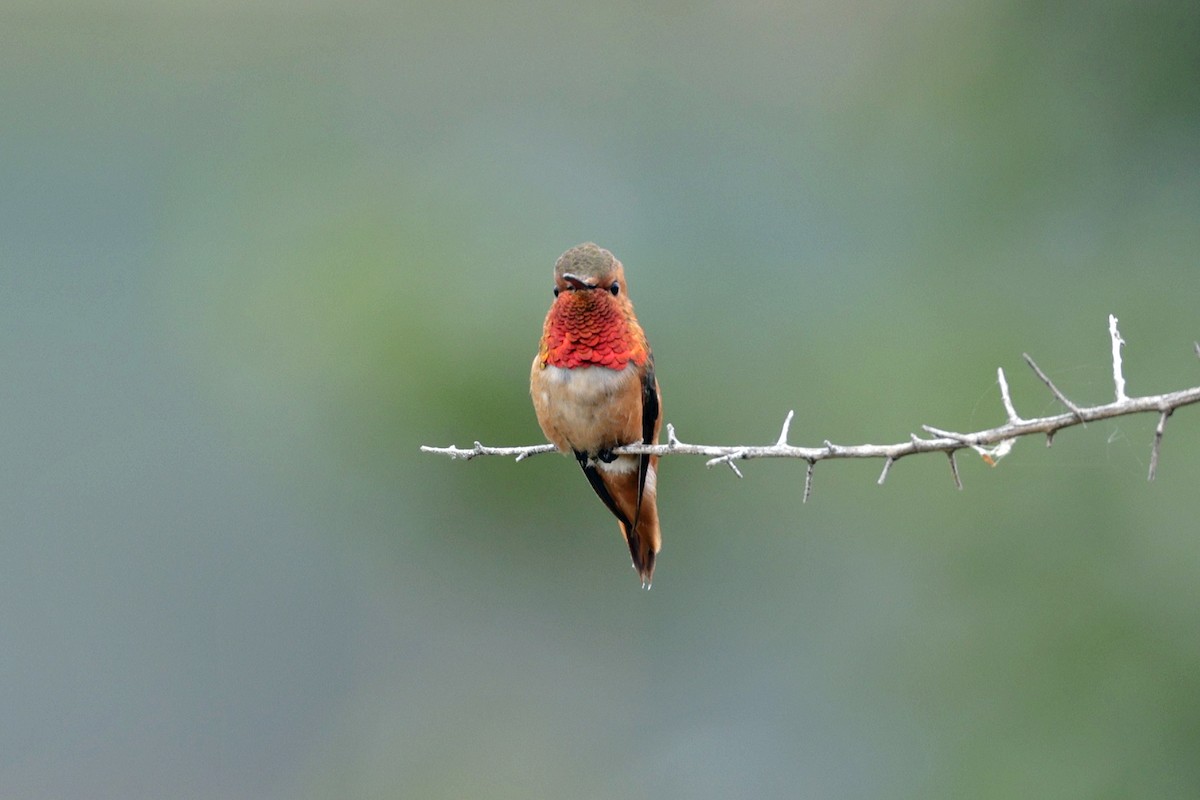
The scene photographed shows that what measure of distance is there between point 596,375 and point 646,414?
29 centimetres

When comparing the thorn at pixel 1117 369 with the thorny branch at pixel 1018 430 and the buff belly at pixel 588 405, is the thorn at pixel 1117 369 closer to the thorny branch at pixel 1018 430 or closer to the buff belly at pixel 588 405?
the thorny branch at pixel 1018 430

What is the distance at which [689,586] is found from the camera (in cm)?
1327

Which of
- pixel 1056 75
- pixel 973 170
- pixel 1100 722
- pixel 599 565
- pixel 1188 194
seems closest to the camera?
pixel 1100 722

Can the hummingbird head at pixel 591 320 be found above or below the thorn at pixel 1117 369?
above

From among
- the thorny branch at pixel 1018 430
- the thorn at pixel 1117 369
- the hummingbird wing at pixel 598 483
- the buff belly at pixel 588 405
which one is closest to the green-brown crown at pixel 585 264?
the buff belly at pixel 588 405

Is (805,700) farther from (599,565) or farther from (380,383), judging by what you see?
(380,383)

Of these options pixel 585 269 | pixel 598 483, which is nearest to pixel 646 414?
pixel 598 483

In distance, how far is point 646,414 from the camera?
4.26m

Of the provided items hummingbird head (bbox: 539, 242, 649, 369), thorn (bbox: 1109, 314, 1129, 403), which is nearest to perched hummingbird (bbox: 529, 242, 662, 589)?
hummingbird head (bbox: 539, 242, 649, 369)

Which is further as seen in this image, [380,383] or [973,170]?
[973,170]

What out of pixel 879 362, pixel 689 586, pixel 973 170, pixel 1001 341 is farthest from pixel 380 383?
pixel 973 170

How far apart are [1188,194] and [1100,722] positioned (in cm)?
466

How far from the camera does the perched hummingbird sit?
12.7 feet

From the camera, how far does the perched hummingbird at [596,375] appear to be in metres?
3.88
